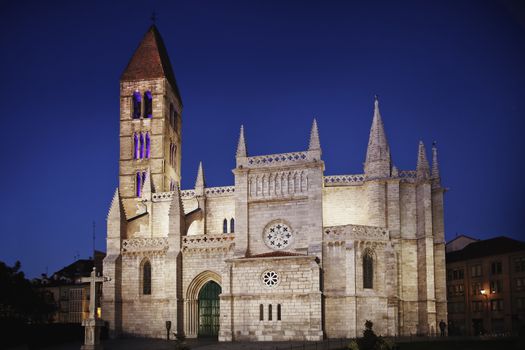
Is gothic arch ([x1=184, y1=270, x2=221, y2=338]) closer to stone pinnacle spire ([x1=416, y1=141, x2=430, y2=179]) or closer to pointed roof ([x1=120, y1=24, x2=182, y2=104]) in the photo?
stone pinnacle spire ([x1=416, y1=141, x2=430, y2=179])

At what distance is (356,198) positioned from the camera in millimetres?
48469

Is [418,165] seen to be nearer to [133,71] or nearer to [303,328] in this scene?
[303,328]

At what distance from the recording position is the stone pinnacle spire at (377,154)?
→ 47438 mm

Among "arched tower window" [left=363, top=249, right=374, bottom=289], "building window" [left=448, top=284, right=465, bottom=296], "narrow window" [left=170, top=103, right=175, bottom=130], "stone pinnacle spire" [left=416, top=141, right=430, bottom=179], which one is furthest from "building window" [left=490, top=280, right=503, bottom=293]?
"narrow window" [left=170, top=103, right=175, bottom=130]

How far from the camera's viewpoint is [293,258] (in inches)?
1692

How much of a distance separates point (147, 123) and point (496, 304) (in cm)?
3760

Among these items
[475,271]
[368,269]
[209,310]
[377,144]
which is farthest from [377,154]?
[475,271]

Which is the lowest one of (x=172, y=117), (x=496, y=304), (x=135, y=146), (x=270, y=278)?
(x=496, y=304)

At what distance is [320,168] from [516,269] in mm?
27461

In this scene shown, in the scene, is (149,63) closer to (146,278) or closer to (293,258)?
(146,278)

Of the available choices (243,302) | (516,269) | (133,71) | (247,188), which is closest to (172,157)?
(133,71)

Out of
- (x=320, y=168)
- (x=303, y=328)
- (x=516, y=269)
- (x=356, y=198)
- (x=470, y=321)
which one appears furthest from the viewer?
(x=470, y=321)

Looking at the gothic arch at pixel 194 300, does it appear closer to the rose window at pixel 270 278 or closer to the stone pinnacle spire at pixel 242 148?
the rose window at pixel 270 278

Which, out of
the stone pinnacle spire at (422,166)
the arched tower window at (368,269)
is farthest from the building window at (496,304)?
the arched tower window at (368,269)
